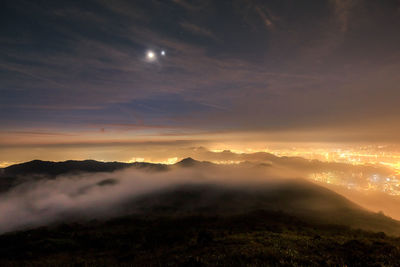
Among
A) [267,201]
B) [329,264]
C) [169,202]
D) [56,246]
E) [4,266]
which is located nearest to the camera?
[329,264]

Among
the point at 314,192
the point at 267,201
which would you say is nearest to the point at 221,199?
the point at 267,201

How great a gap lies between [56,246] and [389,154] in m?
271

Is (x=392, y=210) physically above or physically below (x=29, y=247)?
below

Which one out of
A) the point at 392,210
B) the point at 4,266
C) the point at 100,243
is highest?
the point at 4,266

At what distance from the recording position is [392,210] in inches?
6934

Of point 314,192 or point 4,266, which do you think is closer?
point 4,266

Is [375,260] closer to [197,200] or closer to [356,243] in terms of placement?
[356,243]

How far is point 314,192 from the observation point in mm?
175875

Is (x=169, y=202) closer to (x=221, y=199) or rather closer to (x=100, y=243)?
(x=221, y=199)

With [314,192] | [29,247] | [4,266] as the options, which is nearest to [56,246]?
[29,247]

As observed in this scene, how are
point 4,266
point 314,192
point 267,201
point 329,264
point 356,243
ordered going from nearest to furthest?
point 329,264
point 356,243
point 4,266
point 267,201
point 314,192

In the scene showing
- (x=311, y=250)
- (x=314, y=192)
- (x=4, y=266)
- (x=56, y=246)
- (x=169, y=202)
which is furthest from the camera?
(x=169, y=202)

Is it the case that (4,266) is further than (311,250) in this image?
Yes

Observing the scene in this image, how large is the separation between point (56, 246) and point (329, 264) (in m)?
53.4
